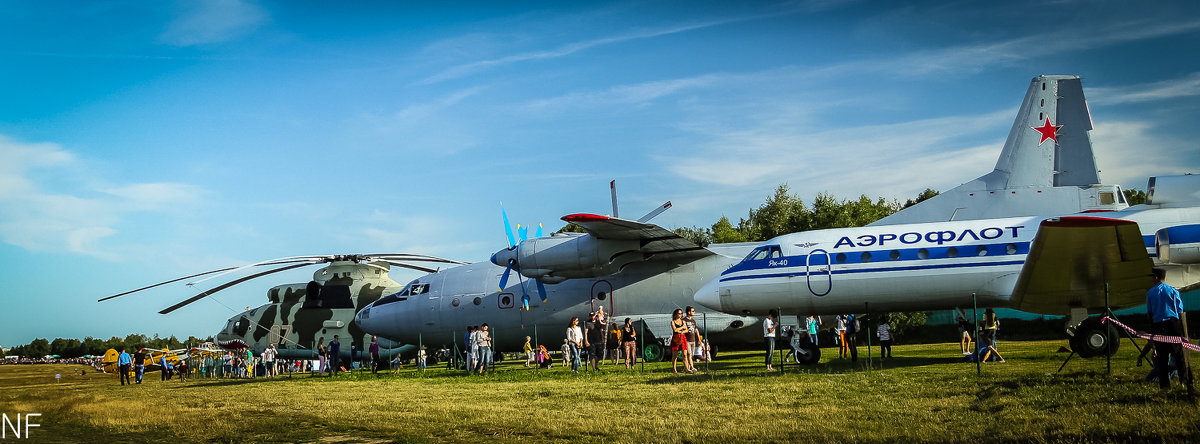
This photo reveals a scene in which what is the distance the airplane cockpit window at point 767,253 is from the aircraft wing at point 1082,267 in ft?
15.3

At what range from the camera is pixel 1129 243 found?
13.5 m

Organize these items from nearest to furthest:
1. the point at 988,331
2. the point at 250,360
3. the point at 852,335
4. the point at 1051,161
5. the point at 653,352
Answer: the point at 988,331 → the point at 1051,161 → the point at 852,335 → the point at 653,352 → the point at 250,360

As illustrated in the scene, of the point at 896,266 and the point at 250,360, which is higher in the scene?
the point at 896,266

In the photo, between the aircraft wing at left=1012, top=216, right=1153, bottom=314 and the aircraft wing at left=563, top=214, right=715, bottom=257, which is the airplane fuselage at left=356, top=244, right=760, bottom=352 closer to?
the aircraft wing at left=563, top=214, right=715, bottom=257

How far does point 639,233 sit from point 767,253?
4091 mm

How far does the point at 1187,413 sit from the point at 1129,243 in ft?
21.3

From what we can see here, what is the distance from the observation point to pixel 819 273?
17.5m

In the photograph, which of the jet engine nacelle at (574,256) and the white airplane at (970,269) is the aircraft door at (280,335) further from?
the white airplane at (970,269)

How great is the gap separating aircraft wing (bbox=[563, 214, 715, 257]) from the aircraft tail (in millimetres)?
7528

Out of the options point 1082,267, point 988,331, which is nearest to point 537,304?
point 988,331

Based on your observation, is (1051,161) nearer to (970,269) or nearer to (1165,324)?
(970,269)

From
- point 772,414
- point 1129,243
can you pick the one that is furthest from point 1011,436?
point 1129,243

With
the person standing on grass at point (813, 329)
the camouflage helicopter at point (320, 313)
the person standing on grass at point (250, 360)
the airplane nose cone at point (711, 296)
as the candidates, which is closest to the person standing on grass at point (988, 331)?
the person standing on grass at point (813, 329)

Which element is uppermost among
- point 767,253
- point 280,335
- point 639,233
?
point 639,233
